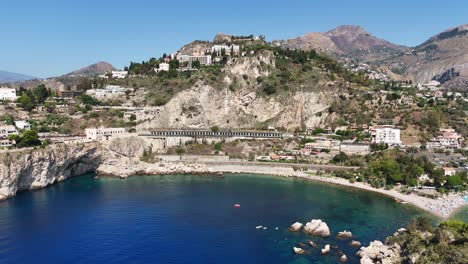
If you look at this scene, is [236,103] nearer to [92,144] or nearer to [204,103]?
[204,103]

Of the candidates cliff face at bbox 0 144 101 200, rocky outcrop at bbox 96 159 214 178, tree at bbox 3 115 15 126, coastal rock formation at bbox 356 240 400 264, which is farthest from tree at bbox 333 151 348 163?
tree at bbox 3 115 15 126

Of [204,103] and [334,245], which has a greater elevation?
[204,103]

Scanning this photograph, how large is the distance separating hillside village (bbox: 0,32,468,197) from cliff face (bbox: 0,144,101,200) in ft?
5.85

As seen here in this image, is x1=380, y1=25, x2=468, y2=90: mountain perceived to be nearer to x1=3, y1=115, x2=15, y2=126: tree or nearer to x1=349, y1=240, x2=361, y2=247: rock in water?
x1=349, y1=240, x2=361, y2=247: rock in water

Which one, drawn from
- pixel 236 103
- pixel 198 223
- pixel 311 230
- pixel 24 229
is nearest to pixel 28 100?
pixel 236 103

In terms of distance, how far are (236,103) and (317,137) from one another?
47.0ft

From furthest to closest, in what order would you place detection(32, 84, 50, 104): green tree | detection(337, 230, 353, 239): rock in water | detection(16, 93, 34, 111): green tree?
detection(32, 84, 50, 104): green tree < detection(16, 93, 34, 111): green tree < detection(337, 230, 353, 239): rock in water

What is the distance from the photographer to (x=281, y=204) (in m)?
33.0

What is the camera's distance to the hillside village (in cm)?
4718

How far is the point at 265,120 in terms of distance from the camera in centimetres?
6116

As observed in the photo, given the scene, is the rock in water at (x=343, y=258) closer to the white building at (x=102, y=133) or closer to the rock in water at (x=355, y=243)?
the rock in water at (x=355, y=243)

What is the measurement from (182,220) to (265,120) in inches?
1361

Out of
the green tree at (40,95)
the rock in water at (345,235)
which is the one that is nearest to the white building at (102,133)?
the green tree at (40,95)

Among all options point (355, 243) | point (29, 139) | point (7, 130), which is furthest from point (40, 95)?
point (355, 243)
